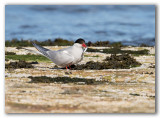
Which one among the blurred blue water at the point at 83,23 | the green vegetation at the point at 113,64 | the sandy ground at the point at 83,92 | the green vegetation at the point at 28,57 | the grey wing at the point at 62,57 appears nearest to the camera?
the sandy ground at the point at 83,92

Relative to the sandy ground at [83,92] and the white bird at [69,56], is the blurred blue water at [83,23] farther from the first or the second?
the sandy ground at [83,92]

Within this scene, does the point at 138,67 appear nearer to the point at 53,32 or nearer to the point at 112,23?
the point at 53,32

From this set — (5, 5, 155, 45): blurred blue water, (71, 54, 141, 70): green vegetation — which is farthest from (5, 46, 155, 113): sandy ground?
(5, 5, 155, 45): blurred blue water

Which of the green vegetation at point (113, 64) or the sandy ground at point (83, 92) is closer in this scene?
the sandy ground at point (83, 92)

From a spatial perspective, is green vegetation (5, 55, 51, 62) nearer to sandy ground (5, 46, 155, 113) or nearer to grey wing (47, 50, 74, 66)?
sandy ground (5, 46, 155, 113)

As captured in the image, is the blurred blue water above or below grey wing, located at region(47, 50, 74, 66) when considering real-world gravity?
above

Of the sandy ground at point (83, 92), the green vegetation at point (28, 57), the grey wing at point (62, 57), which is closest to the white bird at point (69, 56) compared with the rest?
the grey wing at point (62, 57)
